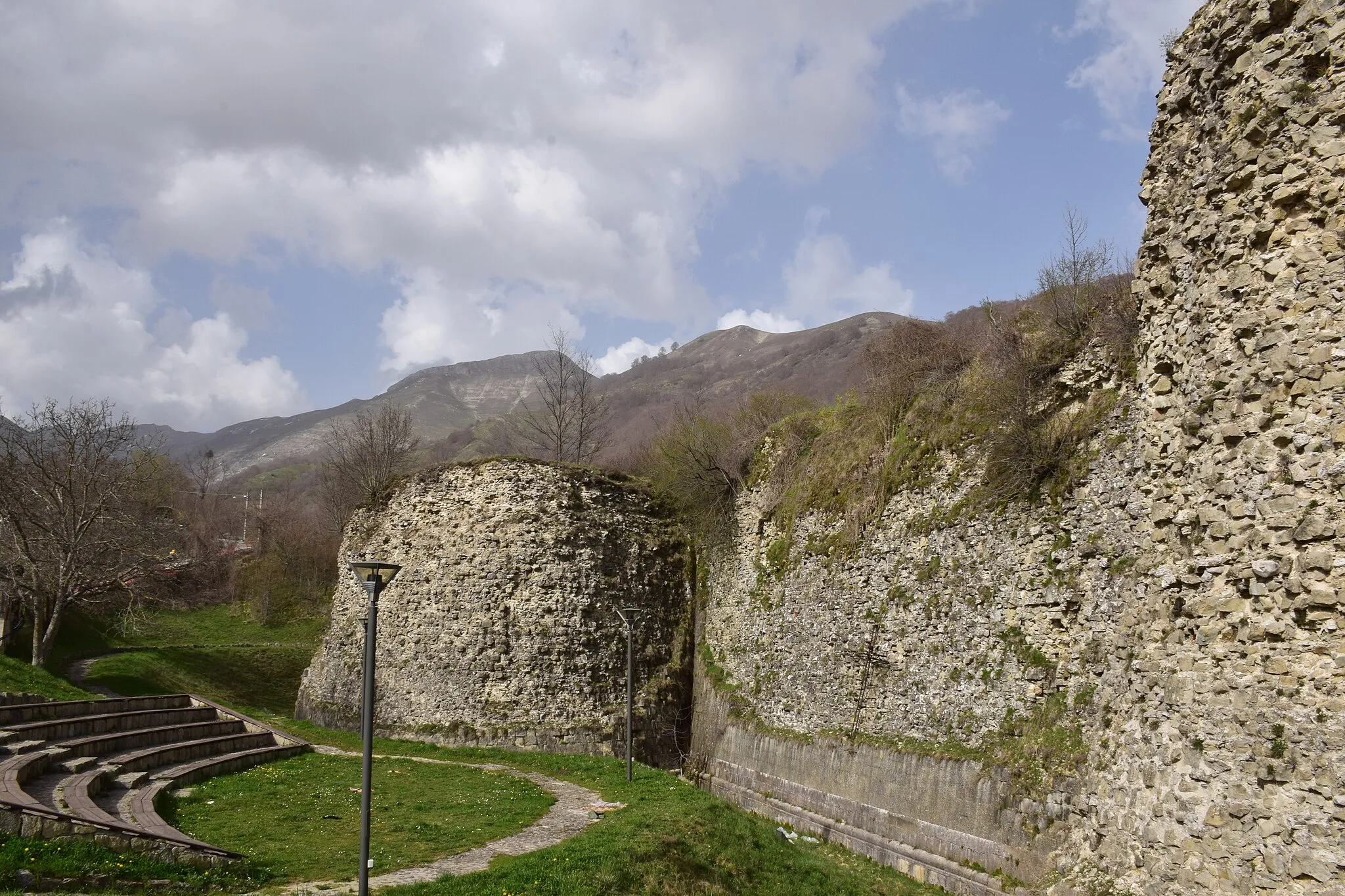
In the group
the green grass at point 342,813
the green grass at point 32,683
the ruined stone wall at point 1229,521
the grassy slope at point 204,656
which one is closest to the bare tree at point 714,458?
the green grass at point 342,813

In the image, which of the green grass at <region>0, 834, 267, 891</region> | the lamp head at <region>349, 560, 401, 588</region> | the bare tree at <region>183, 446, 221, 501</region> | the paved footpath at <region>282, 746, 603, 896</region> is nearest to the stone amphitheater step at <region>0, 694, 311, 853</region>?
the green grass at <region>0, 834, 267, 891</region>

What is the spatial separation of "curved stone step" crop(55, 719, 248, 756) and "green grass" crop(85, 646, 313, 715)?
36.0 ft

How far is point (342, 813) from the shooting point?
1476 cm

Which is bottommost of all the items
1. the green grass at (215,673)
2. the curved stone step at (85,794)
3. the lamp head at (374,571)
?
the green grass at (215,673)

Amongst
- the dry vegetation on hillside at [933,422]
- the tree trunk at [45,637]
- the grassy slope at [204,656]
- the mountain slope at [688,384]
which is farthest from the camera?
the mountain slope at [688,384]

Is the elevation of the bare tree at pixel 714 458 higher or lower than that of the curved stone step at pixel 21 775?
higher

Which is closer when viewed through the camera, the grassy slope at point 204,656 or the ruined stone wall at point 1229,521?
the ruined stone wall at point 1229,521

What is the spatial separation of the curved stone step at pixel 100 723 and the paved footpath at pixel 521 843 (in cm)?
761

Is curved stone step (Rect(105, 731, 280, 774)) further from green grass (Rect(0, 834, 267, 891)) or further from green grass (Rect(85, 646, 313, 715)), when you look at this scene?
green grass (Rect(85, 646, 313, 715))

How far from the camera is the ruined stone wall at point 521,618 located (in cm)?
Result: 2505

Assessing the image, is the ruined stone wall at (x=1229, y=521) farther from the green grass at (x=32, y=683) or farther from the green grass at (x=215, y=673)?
the green grass at (x=215, y=673)

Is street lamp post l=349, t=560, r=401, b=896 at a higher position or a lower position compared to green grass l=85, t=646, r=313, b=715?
higher

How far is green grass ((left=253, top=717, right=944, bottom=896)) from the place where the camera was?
1116cm

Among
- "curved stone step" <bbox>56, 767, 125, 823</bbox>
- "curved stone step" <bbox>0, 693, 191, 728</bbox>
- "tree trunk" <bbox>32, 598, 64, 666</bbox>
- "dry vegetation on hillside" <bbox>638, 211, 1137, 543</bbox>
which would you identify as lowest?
"curved stone step" <bbox>56, 767, 125, 823</bbox>
